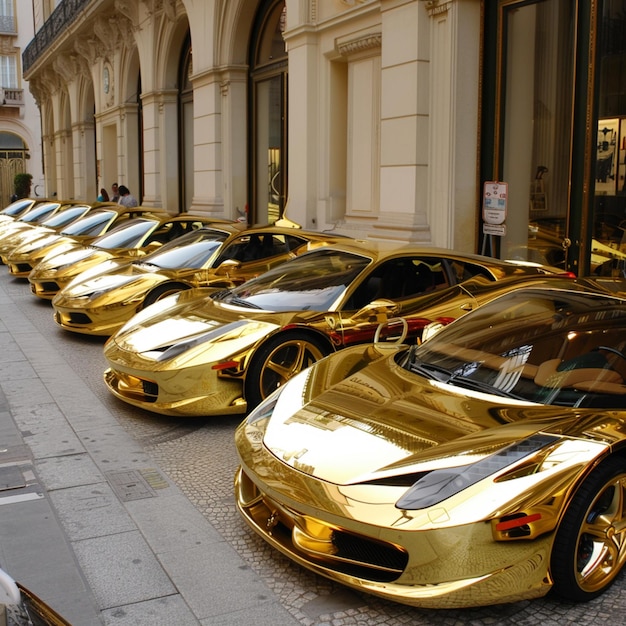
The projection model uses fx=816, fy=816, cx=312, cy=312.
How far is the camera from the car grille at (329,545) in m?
3.21

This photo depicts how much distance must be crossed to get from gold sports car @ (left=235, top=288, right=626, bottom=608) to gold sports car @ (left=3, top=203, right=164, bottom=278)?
9.81 meters

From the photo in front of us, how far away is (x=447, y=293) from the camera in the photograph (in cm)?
634

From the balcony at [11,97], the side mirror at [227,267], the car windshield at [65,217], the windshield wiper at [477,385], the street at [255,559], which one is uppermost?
the balcony at [11,97]

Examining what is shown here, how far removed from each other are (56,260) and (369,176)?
4828 mm

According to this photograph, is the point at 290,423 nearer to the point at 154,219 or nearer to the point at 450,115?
the point at 450,115

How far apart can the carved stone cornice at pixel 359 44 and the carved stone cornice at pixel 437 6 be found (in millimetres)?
1184

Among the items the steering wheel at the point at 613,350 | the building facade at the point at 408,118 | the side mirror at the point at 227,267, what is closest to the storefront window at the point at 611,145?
the building facade at the point at 408,118

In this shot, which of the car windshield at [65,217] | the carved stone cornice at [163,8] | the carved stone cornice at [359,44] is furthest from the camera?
the carved stone cornice at [163,8]

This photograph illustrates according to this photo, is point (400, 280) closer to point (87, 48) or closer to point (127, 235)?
point (127, 235)

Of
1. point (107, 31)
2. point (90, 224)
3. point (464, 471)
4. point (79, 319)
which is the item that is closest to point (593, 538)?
point (464, 471)

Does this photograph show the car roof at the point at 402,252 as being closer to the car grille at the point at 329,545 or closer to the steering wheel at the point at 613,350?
the steering wheel at the point at 613,350

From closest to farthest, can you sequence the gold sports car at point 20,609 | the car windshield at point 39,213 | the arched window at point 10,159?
the gold sports car at point 20,609 < the car windshield at point 39,213 < the arched window at point 10,159

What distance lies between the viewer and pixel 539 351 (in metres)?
4.10

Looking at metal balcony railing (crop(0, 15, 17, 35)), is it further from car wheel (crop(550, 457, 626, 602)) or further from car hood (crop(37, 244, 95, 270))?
car wheel (crop(550, 457, 626, 602))
